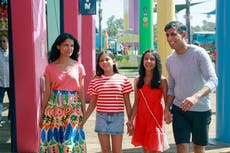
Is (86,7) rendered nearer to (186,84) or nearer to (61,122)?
(61,122)

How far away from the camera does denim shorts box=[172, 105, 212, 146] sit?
4.78 meters

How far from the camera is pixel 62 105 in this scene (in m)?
5.08

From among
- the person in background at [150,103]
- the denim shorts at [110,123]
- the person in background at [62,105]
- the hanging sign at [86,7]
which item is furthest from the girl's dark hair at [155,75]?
the hanging sign at [86,7]

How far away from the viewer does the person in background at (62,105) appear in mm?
5074

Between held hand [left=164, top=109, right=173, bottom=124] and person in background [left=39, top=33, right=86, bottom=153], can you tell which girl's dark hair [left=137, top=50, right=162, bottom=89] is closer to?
held hand [left=164, top=109, right=173, bottom=124]

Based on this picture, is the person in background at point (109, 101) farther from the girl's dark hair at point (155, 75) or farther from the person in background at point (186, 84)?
the person in background at point (186, 84)

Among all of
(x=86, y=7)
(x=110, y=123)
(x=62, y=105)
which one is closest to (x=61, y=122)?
(x=62, y=105)

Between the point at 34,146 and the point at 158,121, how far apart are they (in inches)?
Answer: 85.2

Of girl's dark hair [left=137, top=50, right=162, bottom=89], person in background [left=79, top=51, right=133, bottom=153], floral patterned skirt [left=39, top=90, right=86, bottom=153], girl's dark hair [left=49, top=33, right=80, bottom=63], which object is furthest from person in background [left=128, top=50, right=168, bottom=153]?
girl's dark hair [left=49, top=33, right=80, bottom=63]

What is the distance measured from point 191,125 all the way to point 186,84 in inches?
18.9

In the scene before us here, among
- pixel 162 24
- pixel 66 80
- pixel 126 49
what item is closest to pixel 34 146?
pixel 66 80

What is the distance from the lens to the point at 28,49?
6.31 meters

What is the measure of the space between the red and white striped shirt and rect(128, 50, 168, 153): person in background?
0.55ft

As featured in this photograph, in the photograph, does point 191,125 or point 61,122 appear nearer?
point 191,125
